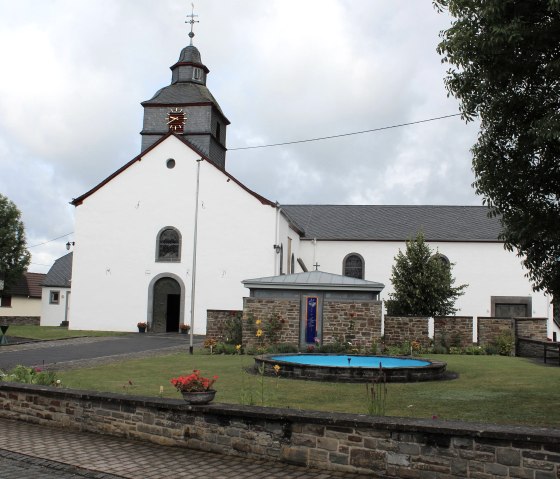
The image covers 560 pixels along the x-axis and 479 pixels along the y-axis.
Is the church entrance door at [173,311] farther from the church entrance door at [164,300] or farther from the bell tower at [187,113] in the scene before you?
the bell tower at [187,113]

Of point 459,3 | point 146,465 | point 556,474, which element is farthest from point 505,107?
point 146,465

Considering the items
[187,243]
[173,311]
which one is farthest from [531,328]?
[173,311]

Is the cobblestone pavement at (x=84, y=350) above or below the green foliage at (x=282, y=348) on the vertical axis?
below

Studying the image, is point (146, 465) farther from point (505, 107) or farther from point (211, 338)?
point (211, 338)

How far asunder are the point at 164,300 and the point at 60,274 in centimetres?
2231

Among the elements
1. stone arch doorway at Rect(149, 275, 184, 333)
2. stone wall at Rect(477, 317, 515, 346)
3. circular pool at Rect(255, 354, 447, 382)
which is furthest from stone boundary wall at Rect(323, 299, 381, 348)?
stone arch doorway at Rect(149, 275, 184, 333)

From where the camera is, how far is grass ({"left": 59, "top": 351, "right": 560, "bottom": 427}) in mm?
9508

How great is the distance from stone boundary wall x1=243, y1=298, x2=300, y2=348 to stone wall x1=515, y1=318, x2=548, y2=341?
8.39 metres

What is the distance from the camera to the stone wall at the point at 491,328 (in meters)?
22.8

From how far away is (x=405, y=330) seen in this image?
23141 mm

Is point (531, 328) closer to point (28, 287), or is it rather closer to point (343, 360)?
point (343, 360)

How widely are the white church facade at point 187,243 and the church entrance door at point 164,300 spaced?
56 mm

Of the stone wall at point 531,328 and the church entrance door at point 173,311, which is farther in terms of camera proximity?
the church entrance door at point 173,311

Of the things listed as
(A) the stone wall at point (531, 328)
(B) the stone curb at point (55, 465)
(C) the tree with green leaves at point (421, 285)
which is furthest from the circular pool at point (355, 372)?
(C) the tree with green leaves at point (421, 285)
